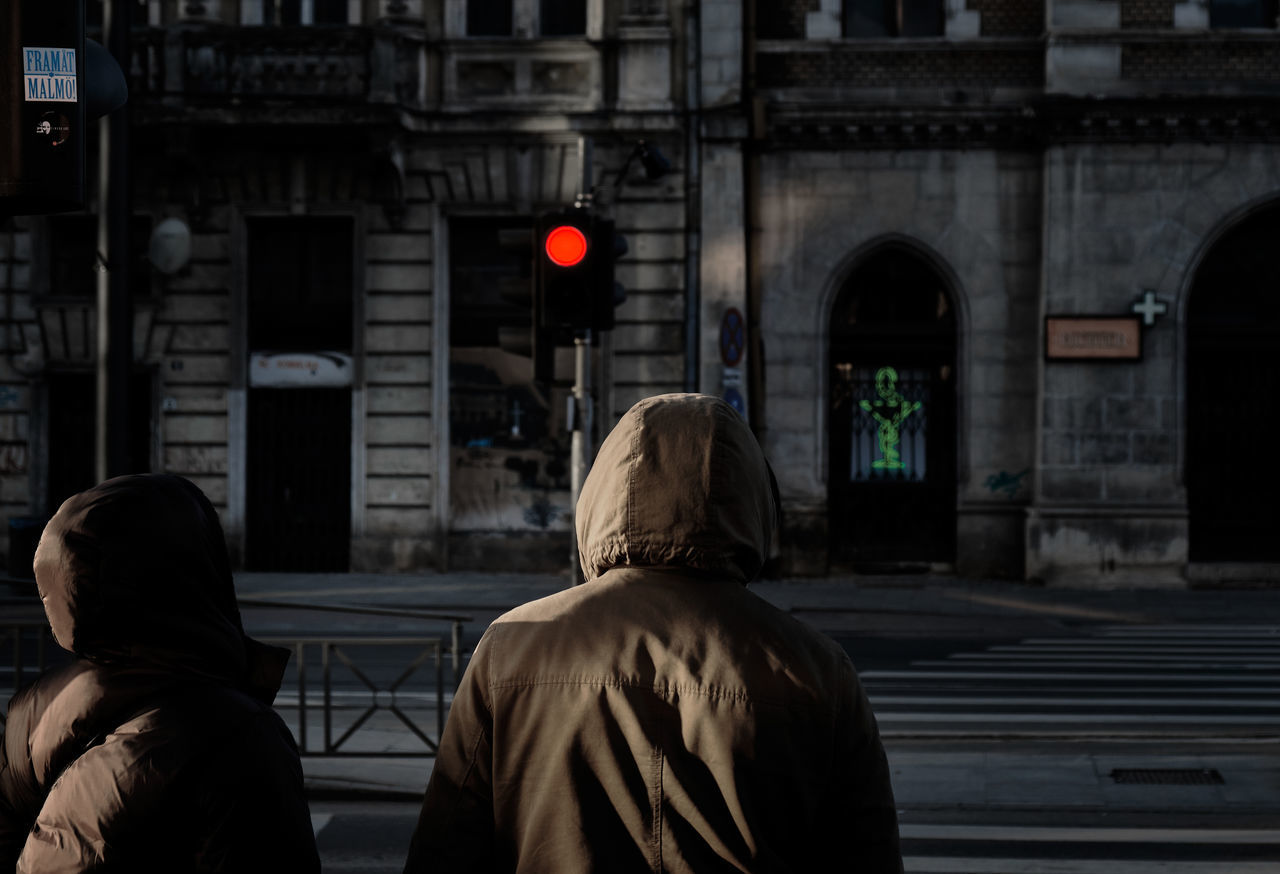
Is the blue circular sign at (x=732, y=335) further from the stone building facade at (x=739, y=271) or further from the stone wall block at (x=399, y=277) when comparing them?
the stone wall block at (x=399, y=277)

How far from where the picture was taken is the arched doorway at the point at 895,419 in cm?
2064

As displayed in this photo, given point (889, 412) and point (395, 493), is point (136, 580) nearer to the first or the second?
point (395, 493)

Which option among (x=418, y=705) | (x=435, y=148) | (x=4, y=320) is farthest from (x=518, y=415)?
(x=418, y=705)

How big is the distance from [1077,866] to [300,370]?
51.3 feet

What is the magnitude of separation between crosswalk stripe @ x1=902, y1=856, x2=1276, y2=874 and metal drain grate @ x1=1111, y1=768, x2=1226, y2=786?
1.74 m

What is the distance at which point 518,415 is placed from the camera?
67.5ft

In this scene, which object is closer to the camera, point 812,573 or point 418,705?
point 418,705

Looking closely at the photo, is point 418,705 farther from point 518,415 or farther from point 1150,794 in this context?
point 518,415

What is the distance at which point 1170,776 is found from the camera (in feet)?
28.1

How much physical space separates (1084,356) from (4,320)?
14097mm

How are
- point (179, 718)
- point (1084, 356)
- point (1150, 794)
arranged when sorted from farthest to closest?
point (1084, 356) → point (1150, 794) → point (179, 718)

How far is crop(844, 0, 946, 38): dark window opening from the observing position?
20766 millimetres

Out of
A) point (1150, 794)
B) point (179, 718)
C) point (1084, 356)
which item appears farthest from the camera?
point (1084, 356)

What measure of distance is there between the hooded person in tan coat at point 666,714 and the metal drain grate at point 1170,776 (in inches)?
261
